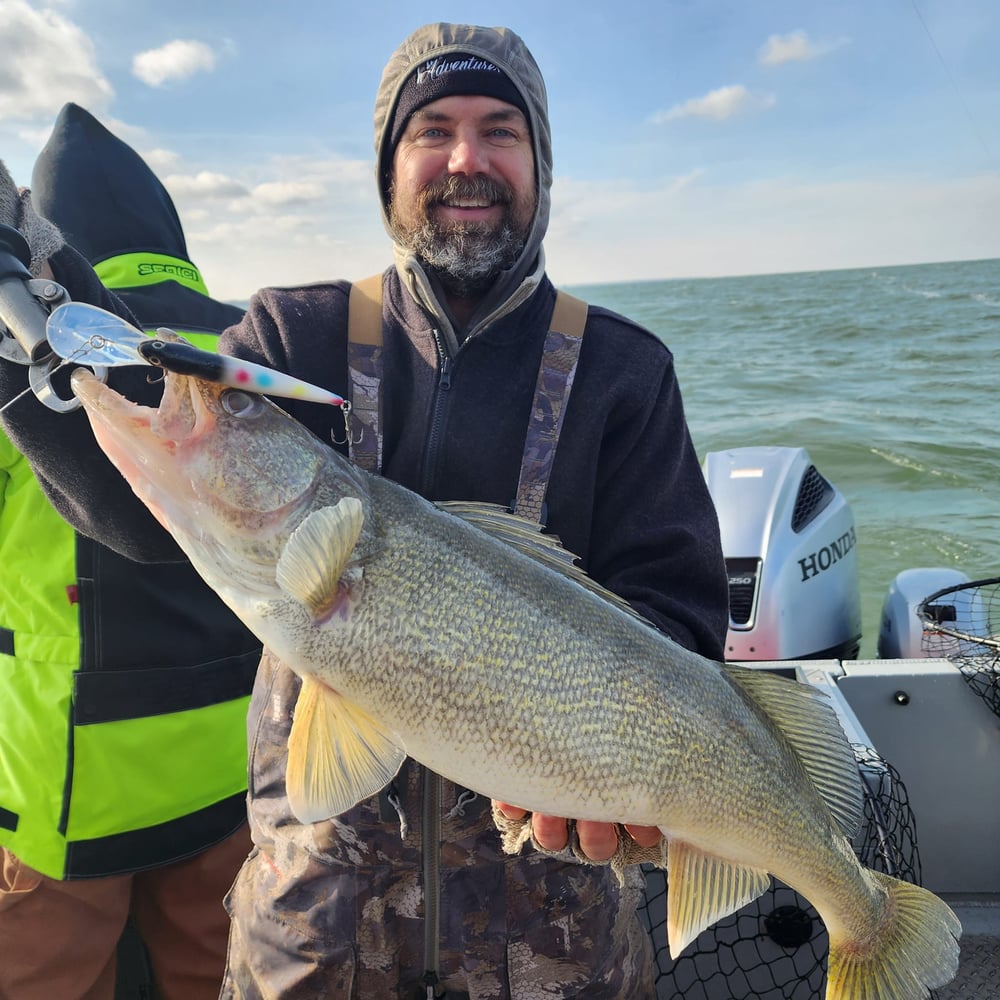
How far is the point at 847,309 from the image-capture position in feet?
146

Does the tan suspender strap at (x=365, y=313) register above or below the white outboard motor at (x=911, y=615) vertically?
above

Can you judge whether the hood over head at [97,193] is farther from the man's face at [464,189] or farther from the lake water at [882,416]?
the lake water at [882,416]

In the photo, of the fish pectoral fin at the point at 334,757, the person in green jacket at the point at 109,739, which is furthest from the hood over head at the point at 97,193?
the fish pectoral fin at the point at 334,757

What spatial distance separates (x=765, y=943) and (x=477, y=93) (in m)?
3.18

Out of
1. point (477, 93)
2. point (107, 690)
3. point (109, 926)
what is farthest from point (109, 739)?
point (477, 93)

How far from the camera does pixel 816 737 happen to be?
Answer: 6.82 ft

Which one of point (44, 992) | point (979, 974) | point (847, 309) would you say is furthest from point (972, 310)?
point (44, 992)

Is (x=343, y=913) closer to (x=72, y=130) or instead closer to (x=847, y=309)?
(x=72, y=130)

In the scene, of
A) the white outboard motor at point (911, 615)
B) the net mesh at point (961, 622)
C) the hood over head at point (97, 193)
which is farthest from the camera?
the white outboard motor at point (911, 615)

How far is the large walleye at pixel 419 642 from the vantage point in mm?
1673

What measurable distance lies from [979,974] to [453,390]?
10.9ft

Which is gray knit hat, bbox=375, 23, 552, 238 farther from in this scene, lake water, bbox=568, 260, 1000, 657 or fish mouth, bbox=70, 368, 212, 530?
lake water, bbox=568, 260, 1000, 657

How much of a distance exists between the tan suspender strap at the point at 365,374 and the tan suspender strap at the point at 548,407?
41 centimetres

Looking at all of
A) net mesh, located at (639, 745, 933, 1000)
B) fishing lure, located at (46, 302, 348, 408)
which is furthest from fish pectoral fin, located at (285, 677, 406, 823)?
net mesh, located at (639, 745, 933, 1000)
